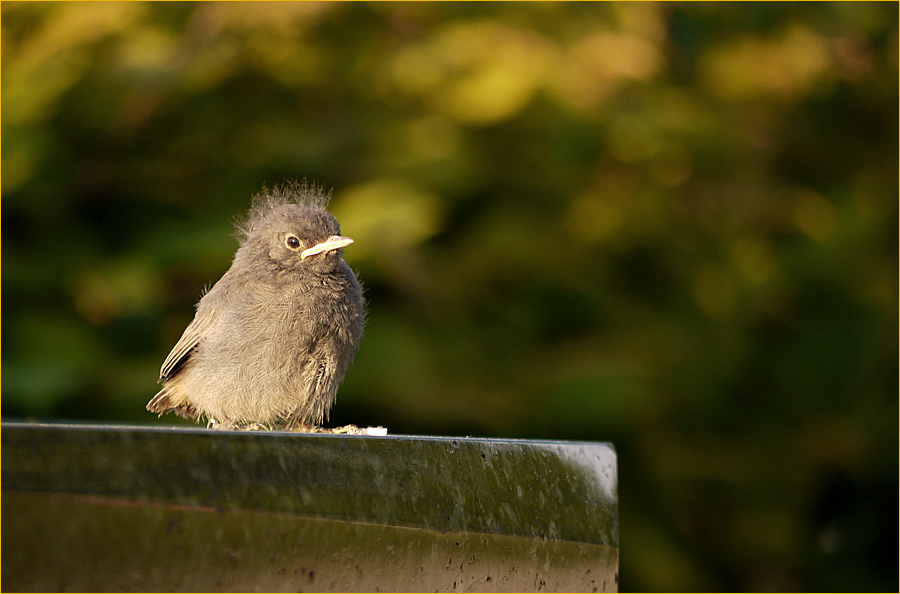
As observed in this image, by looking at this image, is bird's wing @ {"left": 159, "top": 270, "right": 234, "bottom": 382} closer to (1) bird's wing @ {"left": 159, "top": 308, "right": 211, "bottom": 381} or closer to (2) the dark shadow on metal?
(1) bird's wing @ {"left": 159, "top": 308, "right": 211, "bottom": 381}

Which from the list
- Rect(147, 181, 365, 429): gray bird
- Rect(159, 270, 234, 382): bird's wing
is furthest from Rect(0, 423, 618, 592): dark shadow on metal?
Rect(159, 270, 234, 382): bird's wing

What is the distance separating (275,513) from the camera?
65.0 inches

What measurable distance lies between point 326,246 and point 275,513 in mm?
1509

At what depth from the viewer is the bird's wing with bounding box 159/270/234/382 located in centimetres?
321

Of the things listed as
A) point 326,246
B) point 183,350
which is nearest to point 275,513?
point 326,246

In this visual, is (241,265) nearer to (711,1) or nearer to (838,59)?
(711,1)

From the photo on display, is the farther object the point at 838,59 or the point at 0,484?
the point at 838,59

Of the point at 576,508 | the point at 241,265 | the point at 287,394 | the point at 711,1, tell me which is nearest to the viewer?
the point at 576,508

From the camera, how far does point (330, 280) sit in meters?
3.14

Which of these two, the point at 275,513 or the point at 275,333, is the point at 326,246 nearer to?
the point at 275,333

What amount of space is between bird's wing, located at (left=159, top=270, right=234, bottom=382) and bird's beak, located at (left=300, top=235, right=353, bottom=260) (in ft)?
1.04

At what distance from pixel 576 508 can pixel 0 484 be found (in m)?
1.46

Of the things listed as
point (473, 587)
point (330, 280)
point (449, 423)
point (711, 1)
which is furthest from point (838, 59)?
point (473, 587)

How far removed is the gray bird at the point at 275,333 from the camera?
2992 millimetres
